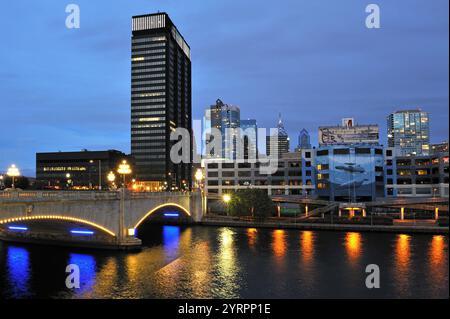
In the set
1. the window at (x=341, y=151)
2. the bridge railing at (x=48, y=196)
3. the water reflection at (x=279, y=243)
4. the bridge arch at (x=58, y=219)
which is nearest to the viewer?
the bridge railing at (x=48, y=196)

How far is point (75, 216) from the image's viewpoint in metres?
54.2

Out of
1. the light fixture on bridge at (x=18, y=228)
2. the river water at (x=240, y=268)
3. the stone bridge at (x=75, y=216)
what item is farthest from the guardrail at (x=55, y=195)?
the light fixture on bridge at (x=18, y=228)

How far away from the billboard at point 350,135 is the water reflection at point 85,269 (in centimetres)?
9367

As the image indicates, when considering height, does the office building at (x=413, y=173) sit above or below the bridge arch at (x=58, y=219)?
above

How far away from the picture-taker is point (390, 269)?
47.2m

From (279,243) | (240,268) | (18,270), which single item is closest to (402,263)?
(240,268)

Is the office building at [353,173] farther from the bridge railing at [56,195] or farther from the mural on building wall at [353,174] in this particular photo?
the bridge railing at [56,195]

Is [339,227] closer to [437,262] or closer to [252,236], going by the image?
[252,236]

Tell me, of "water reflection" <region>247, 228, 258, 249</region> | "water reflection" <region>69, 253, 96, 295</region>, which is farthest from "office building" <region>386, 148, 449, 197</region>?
"water reflection" <region>69, 253, 96, 295</region>

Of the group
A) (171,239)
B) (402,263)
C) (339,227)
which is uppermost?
(402,263)

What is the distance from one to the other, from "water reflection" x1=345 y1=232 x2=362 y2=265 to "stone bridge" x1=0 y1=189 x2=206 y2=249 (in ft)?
110

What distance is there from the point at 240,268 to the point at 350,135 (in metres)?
89.9

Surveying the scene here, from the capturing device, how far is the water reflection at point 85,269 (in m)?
41.6
